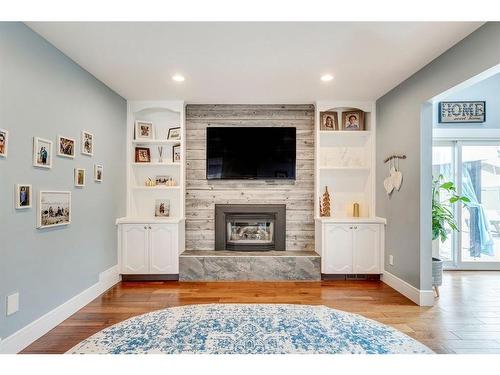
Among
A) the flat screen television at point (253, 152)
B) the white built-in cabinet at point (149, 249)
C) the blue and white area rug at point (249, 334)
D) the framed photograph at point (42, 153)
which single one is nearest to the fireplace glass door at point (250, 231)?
the flat screen television at point (253, 152)

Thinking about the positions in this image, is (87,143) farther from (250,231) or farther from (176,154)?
(250,231)

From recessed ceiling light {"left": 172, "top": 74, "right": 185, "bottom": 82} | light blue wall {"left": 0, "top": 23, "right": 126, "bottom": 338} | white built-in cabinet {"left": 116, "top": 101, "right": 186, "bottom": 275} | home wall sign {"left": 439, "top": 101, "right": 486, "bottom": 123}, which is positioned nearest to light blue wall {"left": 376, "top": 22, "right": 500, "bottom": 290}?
home wall sign {"left": 439, "top": 101, "right": 486, "bottom": 123}

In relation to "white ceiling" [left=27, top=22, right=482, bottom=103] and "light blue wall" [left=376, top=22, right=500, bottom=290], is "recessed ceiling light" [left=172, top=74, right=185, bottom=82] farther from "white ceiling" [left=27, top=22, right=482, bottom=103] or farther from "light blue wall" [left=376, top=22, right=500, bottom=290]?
"light blue wall" [left=376, top=22, right=500, bottom=290]

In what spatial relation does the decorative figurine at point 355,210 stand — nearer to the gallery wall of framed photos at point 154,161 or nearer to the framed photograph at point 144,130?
the gallery wall of framed photos at point 154,161

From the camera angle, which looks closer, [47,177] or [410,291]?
[47,177]

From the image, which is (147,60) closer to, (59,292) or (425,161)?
(59,292)

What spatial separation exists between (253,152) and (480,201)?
3.59m

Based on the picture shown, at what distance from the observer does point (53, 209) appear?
2744 mm

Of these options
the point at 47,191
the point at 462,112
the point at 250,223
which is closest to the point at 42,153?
the point at 47,191

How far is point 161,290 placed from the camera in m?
3.78

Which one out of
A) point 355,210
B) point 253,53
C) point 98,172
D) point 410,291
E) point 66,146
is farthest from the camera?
point 355,210

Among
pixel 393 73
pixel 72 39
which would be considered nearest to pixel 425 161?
pixel 393 73

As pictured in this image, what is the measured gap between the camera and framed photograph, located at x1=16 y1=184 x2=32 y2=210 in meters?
2.32

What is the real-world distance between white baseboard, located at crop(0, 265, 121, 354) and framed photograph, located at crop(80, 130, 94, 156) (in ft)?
4.76
